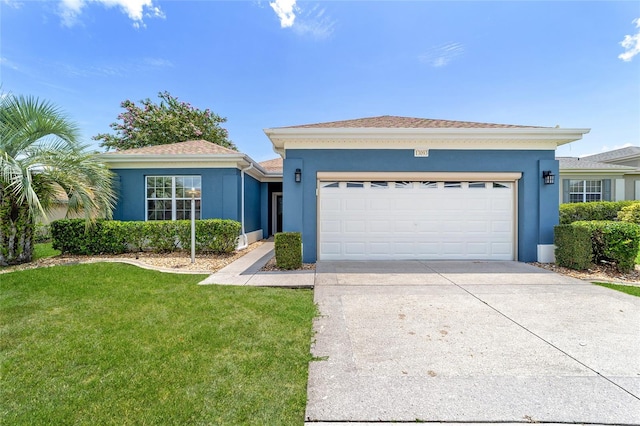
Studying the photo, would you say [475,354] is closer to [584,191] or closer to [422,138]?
[422,138]

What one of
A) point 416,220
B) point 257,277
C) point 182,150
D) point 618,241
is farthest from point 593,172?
point 182,150

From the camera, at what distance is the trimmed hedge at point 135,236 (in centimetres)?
800

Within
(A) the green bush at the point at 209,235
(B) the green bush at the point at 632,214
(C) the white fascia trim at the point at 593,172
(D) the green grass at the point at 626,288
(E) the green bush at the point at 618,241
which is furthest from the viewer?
(C) the white fascia trim at the point at 593,172

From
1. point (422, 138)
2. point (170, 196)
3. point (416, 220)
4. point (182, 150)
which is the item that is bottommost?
point (416, 220)

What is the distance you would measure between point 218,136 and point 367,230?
20076 millimetres

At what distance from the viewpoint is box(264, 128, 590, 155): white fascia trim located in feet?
22.8

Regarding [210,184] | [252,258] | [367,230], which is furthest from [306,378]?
[210,184]

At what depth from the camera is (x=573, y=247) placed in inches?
252

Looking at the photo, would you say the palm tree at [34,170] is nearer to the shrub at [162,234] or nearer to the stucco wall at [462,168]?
the shrub at [162,234]

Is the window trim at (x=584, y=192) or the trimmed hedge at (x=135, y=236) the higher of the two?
the window trim at (x=584, y=192)

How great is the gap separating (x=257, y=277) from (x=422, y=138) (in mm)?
5476

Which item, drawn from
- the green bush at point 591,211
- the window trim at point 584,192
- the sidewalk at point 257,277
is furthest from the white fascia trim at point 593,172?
the sidewalk at point 257,277

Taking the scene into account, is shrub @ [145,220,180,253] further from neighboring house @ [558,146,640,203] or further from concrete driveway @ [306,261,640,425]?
neighboring house @ [558,146,640,203]

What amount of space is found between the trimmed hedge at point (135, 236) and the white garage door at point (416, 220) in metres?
3.22
